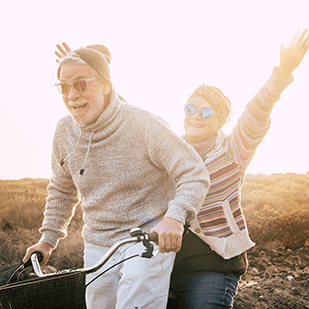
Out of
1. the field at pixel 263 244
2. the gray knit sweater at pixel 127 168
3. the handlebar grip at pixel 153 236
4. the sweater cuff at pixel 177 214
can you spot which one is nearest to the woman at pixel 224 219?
the gray knit sweater at pixel 127 168

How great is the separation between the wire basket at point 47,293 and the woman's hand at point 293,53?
8.34 ft

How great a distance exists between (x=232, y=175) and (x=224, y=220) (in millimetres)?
433

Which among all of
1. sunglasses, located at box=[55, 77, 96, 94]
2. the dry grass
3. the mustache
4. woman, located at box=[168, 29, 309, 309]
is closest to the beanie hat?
sunglasses, located at box=[55, 77, 96, 94]

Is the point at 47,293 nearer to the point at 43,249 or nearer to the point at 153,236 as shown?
the point at 153,236

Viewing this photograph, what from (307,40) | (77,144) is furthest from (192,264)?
(307,40)

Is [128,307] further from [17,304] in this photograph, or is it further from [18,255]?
[18,255]

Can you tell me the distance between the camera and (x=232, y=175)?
3.44 m

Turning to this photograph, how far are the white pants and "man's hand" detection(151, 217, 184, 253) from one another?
32cm

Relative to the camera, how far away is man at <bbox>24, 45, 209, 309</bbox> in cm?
258

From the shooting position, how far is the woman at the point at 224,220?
3.14 metres

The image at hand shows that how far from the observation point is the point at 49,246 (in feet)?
9.59

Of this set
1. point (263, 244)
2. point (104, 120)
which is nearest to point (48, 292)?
point (104, 120)

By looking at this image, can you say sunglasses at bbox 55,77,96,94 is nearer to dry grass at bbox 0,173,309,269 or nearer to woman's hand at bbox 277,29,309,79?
woman's hand at bbox 277,29,309,79

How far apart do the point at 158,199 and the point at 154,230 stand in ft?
1.87
